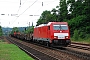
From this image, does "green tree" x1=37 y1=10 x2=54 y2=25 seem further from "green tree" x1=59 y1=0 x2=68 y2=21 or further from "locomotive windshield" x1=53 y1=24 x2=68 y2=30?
"locomotive windshield" x1=53 y1=24 x2=68 y2=30

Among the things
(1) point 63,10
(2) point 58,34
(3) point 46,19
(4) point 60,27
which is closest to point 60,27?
(4) point 60,27

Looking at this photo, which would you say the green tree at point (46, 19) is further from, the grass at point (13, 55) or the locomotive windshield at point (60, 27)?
the grass at point (13, 55)

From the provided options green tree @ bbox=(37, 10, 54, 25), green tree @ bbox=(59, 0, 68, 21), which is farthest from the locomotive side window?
green tree @ bbox=(59, 0, 68, 21)

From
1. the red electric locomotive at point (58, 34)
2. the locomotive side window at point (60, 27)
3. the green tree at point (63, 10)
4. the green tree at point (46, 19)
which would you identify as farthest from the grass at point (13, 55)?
the green tree at point (63, 10)

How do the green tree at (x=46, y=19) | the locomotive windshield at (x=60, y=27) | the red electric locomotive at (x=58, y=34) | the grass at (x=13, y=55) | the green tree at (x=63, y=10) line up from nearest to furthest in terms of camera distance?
the grass at (x=13, y=55)
the red electric locomotive at (x=58, y=34)
the locomotive windshield at (x=60, y=27)
the green tree at (x=63, y=10)
the green tree at (x=46, y=19)

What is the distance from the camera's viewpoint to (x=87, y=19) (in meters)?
59.6

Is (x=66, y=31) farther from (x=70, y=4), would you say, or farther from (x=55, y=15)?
(x=55, y=15)

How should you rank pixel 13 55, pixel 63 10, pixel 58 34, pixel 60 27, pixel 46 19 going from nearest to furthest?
1. pixel 13 55
2. pixel 58 34
3. pixel 60 27
4. pixel 63 10
5. pixel 46 19

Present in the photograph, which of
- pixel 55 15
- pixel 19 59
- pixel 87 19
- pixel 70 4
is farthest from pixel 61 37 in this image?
pixel 55 15

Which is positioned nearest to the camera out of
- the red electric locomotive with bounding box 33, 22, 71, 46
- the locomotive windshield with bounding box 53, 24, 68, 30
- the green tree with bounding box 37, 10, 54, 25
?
the red electric locomotive with bounding box 33, 22, 71, 46

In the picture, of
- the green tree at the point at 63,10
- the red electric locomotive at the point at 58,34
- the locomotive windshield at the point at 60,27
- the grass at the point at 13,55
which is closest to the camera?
the grass at the point at 13,55

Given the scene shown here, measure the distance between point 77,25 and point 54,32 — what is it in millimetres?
30169

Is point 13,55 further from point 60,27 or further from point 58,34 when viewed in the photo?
point 60,27

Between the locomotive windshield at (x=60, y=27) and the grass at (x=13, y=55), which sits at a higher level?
the locomotive windshield at (x=60, y=27)
